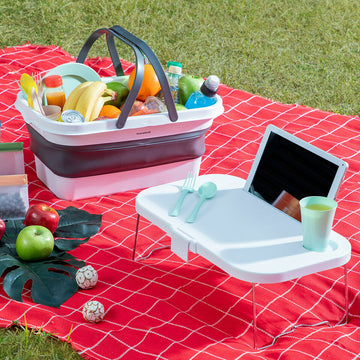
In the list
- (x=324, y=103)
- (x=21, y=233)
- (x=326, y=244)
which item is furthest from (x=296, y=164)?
Answer: (x=324, y=103)

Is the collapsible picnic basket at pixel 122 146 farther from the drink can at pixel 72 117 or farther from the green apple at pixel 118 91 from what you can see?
the green apple at pixel 118 91

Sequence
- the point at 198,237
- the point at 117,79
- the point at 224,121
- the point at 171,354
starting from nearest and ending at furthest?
the point at 171,354 < the point at 198,237 < the point at 117,79 < the point at 224,121

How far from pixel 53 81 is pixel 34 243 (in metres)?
0.84

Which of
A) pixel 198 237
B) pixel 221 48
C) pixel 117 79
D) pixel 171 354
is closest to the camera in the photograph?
pixel 171 354

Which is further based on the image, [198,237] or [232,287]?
[232,287]

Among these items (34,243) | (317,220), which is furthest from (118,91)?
(317,220)

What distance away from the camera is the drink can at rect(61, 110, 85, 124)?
8.46ft

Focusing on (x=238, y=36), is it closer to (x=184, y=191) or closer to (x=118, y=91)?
(x=118, y=91)

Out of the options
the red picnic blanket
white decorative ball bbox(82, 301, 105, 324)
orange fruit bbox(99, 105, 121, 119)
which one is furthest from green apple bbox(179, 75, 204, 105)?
white decorative ball bbox(82, 301, 105, 324)

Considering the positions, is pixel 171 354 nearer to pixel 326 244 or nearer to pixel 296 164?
pixel 326 244

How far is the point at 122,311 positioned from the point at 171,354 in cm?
27

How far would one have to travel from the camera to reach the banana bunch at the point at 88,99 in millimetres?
2648

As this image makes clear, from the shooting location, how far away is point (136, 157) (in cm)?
277

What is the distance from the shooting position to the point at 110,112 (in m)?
2.72
